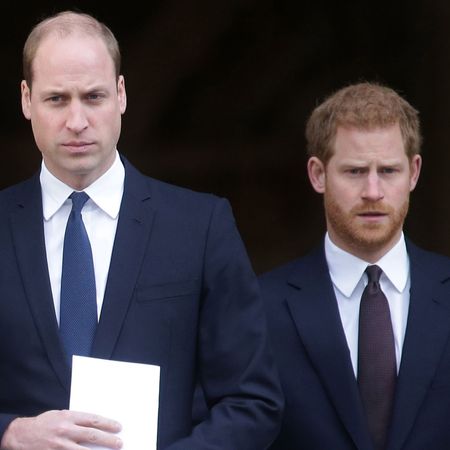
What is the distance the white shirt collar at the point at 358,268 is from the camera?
4410 mm

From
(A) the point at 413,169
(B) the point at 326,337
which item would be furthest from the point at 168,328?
(A) the point at 413,169

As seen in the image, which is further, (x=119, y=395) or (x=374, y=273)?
(x=374, y=273)

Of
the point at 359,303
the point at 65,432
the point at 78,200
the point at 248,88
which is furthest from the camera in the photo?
the point at 248,88

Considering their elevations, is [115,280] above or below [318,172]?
below

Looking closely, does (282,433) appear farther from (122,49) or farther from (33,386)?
(122,49)

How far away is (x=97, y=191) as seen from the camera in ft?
13.1

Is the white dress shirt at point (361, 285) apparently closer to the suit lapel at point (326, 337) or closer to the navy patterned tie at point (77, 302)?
the suit lapel at point (326, 337)

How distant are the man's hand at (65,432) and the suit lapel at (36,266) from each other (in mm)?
143

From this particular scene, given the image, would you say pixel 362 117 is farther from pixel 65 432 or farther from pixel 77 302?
pixel 65 432

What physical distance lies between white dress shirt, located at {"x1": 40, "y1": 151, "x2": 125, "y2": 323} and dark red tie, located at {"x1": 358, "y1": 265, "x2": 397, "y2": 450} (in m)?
0.78

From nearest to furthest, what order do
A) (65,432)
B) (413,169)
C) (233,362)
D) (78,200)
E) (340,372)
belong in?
(65,432) → (233,362) → (78,200) → (340,372) → (413,169)

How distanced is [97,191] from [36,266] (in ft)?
0.79

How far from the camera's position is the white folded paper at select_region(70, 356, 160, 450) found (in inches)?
148

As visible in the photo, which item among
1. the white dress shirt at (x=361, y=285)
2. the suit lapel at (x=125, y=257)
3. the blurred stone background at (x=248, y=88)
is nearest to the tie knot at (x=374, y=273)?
the white dress shirt at (x=361, y=285)
